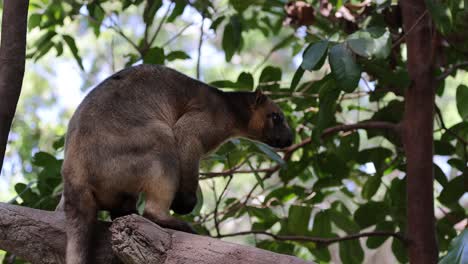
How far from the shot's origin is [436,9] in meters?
4.39

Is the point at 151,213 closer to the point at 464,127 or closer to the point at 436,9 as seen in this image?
the point at 436,9

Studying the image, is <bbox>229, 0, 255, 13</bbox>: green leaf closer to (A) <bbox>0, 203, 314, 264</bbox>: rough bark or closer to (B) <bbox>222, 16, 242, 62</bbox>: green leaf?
(B) <bbox>222, 16, 242, 62</bbox>: green leaf

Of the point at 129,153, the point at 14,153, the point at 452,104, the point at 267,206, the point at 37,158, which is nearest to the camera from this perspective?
the point at 129,153

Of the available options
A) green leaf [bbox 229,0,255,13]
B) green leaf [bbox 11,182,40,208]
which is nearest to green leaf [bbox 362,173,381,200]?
green leaf [bbox 229,0,255,13]

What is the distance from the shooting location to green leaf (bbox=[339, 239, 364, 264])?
6.04 meters

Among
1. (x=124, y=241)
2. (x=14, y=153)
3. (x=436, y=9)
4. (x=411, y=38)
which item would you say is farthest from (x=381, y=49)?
(x=14, y=153)

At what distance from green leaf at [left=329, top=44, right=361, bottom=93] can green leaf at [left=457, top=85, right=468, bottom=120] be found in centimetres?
94

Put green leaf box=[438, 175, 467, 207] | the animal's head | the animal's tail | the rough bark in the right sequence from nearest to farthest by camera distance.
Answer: the rough bark → the animal's tail → green leaf box=[438, 175, 467, 207] → the animal's head

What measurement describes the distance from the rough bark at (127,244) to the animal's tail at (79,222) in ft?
0.27

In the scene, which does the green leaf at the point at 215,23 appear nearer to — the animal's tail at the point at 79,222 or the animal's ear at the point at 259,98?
the animal's ear at the point at 259,98

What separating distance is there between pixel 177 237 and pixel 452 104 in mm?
11577

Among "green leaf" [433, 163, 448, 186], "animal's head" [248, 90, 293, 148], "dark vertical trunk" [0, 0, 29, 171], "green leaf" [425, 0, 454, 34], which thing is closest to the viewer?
"dark vertical trunk" [0, 0, 29, 171]

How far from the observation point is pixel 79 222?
4035 mm

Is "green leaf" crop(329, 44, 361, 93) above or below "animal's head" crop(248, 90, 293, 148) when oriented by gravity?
above
